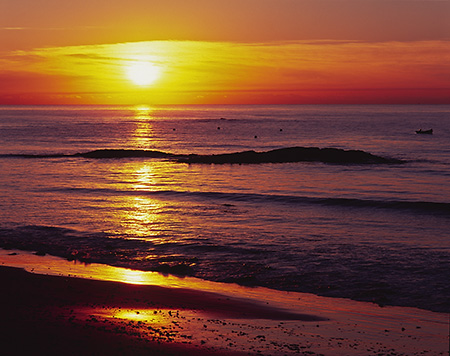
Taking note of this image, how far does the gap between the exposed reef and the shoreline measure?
4232 centimetres

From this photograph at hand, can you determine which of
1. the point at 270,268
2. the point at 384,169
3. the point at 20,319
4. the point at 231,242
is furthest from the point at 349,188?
the point at 20,319

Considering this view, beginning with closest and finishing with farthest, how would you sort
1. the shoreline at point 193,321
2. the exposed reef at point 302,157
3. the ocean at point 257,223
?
the shoreline at point 193,321 → the ocean at point 257,223 → the exposed reef at point 302,157

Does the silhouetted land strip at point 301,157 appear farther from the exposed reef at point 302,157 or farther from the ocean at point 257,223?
the ocean at point 257,223

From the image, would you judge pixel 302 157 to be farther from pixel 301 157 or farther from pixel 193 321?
pixel 193 321

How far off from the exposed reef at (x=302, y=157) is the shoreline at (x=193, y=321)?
4232 cm

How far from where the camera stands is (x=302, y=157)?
59406 millimetres

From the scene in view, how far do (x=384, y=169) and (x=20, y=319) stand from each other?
4426 cm

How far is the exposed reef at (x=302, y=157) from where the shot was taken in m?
57.4

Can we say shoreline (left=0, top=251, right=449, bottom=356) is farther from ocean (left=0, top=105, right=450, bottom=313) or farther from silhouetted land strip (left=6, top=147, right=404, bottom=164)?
Answer: silhouetted land strip (left=6, top=147, right=404, bottom=164)

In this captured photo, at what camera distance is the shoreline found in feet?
36.2

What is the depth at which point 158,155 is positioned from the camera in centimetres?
6800

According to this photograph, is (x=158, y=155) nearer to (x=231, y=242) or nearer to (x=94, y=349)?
(x=231, y=242)

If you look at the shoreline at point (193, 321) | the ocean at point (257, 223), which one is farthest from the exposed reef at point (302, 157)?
the shoreline at point (193, 321)

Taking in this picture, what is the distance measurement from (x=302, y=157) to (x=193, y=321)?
47.7m
